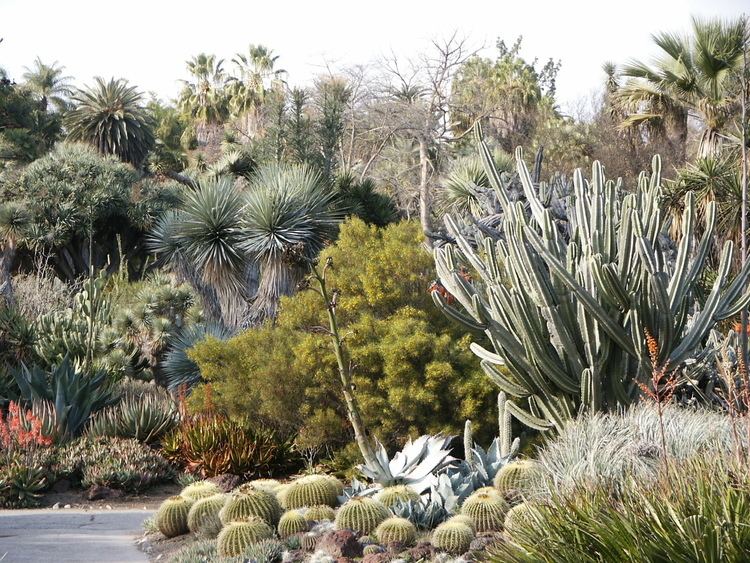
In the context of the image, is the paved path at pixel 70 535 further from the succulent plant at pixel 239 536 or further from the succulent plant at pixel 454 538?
the succulent plant at pixel 454 538

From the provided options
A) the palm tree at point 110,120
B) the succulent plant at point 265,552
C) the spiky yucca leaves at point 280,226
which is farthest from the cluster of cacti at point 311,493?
the palm tree at point 110,120

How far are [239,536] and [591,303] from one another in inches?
140

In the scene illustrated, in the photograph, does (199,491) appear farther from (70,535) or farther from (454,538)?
(454,538)

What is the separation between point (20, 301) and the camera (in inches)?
792

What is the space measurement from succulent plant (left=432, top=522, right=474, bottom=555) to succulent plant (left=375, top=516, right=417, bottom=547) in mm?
201

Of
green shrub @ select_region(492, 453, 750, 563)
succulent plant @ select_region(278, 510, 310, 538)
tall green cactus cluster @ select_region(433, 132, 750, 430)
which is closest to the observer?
green shrub @ select_region(492, 453, 750, 563)

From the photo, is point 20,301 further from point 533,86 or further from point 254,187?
point 533,86

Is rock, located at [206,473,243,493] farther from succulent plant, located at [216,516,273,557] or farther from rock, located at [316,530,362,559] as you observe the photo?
rock, located at [316,530,362,559]

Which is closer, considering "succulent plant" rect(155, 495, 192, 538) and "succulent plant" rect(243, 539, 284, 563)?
"succulent plant" rect(243, 539, 284, 563)

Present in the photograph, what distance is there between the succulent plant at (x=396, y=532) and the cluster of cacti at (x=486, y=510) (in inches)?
20.1

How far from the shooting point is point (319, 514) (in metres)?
7.55

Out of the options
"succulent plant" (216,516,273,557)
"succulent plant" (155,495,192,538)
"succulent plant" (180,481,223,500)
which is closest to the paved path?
"succulent plant" (155,495,192,538)

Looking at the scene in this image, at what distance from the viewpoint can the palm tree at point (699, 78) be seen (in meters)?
18.8

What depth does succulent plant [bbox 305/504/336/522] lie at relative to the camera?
7.52 m
